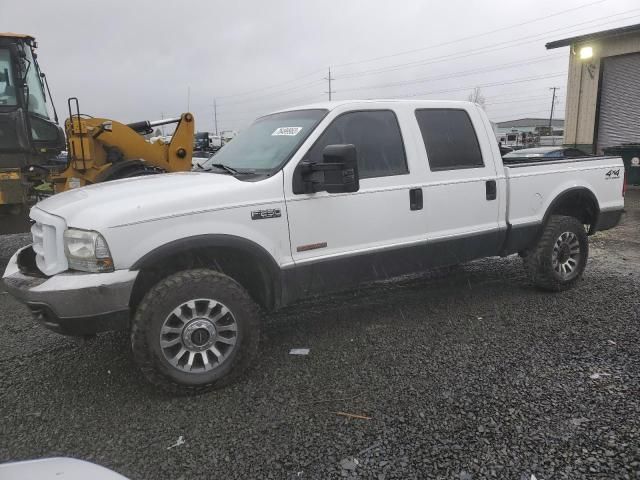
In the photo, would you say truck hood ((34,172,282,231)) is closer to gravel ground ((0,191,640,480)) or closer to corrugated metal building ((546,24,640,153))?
gravel ground ((0,191,640,480))

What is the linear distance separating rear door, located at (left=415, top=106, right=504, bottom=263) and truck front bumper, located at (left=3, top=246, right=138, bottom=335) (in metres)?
2.57

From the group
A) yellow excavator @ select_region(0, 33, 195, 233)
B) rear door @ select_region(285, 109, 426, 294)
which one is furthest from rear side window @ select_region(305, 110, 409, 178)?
yellow excavator @ select_region(0, 33, 195, 233)

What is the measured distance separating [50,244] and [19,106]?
5314mm

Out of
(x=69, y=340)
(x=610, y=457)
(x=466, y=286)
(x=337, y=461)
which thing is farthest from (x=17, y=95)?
(x=610, y=457)

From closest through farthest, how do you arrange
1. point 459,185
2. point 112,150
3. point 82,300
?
point 82,300, point 459,185, point 112,150

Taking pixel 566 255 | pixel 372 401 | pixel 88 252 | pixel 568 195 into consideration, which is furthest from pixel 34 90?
pixel 566 255

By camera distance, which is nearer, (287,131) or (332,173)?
(332,173)

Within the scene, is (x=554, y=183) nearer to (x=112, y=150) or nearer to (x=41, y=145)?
(x=112, y=150)

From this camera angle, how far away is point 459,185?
464cm

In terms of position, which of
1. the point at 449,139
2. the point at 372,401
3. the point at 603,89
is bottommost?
the point at 372,401

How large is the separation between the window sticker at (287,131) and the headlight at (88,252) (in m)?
1.71

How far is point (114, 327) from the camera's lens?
3209 millimetres

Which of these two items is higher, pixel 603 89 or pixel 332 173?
pixel 603 89

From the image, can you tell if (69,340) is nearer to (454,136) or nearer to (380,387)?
(380,387)
